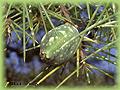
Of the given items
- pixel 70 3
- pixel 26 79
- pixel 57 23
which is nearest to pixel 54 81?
pixel 26 79

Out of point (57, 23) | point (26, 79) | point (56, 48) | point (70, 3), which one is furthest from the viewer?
point (26, 79)

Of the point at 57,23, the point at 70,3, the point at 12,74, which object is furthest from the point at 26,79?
the point at 70,3

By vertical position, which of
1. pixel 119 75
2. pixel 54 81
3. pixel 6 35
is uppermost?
pixel 6 35

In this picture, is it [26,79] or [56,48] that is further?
[26,79]

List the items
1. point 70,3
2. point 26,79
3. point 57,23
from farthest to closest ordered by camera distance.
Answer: point 26,79, point 57,23, point 70,3

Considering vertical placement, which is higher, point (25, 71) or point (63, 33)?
point (63, 33)

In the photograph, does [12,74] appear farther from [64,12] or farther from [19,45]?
[64,12]
